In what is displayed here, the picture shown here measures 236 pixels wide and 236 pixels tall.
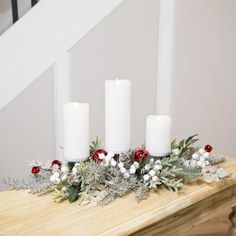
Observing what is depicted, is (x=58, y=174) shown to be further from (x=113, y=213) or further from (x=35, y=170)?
(x=113, y=213)

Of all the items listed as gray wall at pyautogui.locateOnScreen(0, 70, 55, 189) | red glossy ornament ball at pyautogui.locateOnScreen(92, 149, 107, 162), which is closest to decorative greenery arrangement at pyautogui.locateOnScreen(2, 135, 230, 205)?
red glossy ornament ball at pyautogui.locateOnScreen(92, 149, 107, 162)

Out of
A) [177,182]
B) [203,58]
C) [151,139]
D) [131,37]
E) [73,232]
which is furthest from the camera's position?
[203,58]

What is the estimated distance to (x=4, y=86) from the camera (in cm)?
194

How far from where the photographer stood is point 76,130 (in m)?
1.09

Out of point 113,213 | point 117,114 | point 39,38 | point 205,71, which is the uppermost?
point 39,38

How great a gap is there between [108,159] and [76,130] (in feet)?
0.41

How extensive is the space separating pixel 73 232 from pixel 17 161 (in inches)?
49.7

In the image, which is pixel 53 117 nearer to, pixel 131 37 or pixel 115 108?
pixel 131 37

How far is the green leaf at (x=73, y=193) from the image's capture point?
102 centimetres

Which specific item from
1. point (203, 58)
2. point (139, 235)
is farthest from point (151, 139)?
point (203, 58)

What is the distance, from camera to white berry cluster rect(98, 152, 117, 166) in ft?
3.62

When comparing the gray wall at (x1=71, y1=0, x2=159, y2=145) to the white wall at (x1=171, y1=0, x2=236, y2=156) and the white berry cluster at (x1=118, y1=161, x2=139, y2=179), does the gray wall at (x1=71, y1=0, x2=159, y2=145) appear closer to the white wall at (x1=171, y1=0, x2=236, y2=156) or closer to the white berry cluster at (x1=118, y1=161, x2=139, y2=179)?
the white wall at (x1=171, y1=0, x2=236, y2=156)

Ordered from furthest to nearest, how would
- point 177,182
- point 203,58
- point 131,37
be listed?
1. point 203,58
2. point 131,37
3. point 177,182

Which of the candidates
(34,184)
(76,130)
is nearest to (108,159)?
(76,130)
